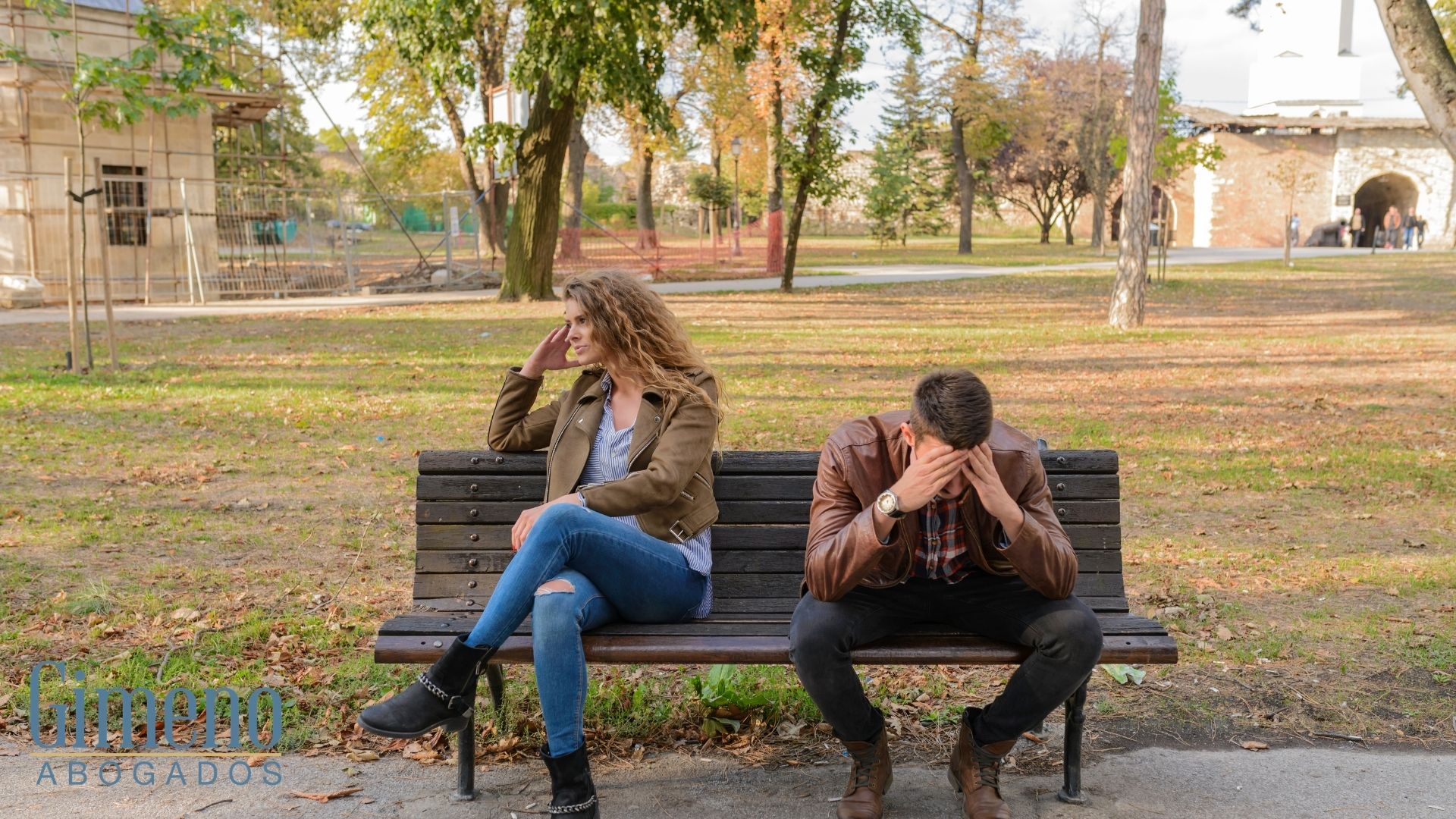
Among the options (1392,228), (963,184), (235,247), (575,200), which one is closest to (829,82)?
(235,247)

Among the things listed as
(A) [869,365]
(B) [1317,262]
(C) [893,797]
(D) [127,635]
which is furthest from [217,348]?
(B) [1317,262]

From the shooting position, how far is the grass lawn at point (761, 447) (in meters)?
4.35

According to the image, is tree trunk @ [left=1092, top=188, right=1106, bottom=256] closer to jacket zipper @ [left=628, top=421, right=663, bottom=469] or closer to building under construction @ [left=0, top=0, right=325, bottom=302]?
building under construction @ [left=0, top=0, right=325, bottom=302]

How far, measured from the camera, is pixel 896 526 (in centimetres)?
334

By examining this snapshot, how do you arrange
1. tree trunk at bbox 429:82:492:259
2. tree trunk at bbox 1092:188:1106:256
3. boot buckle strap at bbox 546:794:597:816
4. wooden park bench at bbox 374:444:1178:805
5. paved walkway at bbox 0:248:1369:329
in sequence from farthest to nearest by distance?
tree trunk at bbox 1092:188:1106:256
tree trunk at bbox 429:82:492:259
paved walkway at bbox 0:248:1369:329
wooden park bench at bbox 374:444:1178:805
boot buckle strap at bbox 546:794:597:816

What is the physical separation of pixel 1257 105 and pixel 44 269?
50.7 metres

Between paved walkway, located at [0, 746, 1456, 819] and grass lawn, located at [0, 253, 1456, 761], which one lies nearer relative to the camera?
paved walkway, located at [0, 746, 1456, 819]

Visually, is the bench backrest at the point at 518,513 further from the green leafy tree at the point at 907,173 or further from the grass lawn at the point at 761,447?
the green leafy tree at the point at 907,173

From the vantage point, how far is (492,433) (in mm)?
4066

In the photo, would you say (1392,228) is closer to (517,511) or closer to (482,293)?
(482,293)

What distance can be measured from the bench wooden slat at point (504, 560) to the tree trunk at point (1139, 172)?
13554 mm

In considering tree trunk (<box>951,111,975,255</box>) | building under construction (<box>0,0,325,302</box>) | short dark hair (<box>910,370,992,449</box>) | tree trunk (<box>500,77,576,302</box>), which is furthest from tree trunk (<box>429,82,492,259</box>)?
short dark hair (<box>910,370,992,449</box>)

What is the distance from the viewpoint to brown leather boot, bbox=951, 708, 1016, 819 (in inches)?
134

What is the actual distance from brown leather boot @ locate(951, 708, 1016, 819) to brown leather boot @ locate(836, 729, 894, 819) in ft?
0.67
